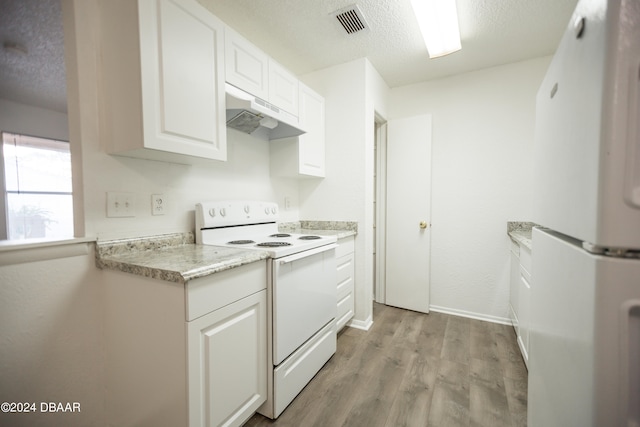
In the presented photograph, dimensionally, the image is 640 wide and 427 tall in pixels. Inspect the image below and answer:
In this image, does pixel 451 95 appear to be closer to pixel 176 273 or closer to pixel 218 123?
pixel 218 123

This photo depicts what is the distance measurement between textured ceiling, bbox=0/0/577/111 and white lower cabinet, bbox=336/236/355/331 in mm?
1657

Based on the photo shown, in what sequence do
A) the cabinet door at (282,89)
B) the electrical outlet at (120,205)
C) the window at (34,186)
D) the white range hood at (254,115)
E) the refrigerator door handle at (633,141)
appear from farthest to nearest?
the window at (34,186)
the cabinet door at (282,89)
the white range hood at (254,115)
the electrical outlet at (120,205)
the refrigerator door handle at (633,141)

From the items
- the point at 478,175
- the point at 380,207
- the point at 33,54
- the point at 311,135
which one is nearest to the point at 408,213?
the point at 380,207

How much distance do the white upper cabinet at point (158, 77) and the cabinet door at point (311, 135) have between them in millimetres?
893

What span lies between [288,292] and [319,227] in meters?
1.21

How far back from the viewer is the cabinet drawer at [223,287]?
0.94m

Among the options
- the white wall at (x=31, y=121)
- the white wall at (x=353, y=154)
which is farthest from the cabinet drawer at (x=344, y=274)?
the white wall at (x=31, y=121)

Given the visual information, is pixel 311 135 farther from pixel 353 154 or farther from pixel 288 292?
pixel 288 292

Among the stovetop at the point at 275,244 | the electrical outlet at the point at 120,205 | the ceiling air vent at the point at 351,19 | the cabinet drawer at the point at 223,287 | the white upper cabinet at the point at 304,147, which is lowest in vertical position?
the cabinet drawer at the point at 223,287

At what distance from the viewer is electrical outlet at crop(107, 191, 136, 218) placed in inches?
48.3

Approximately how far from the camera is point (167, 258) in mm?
1151

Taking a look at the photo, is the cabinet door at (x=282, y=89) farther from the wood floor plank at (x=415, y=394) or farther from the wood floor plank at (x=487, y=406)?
the wood floor plank at (x=487, y=406)

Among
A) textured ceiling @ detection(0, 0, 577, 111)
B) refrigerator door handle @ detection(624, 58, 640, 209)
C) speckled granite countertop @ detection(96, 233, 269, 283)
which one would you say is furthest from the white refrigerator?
textured ceiling @ detection(0, 0, 577, 111)

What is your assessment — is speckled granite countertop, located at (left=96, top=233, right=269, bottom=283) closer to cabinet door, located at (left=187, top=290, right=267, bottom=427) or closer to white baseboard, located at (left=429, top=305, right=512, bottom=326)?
cabinet door, located at (left=187, top=290, right=267, bottom=427)
